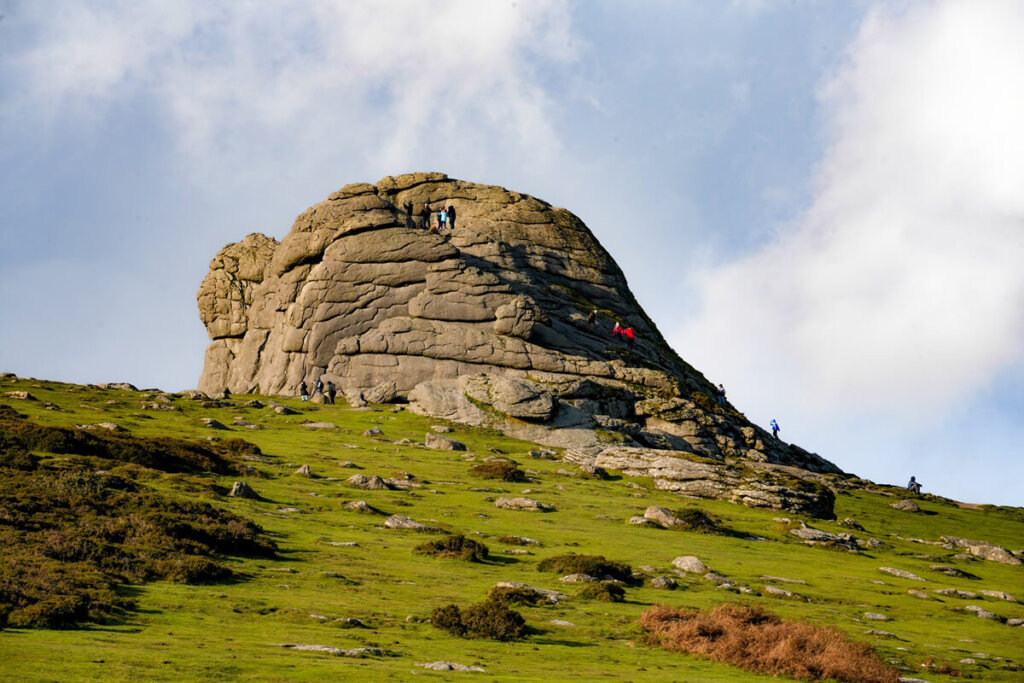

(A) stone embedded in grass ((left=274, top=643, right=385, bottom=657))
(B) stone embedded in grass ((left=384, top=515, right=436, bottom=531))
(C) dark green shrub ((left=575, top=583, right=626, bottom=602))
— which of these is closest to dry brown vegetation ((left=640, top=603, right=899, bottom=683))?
(C) dark green shrub ((left=575, top=583, right=626, bottom=602))

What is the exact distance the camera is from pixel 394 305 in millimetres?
91000

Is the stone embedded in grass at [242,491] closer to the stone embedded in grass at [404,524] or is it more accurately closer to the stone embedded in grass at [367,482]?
the stone embedded in grass at [404,524]

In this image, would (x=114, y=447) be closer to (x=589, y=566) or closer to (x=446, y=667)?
(x=589, y=566)

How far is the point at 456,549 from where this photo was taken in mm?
36562

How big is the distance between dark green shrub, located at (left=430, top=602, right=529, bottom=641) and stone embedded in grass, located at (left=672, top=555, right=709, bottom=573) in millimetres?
14554

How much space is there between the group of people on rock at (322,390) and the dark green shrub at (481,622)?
6179 cm

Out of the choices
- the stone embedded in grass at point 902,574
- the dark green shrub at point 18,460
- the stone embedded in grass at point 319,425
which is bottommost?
the stone embedded in grass at point 902,574

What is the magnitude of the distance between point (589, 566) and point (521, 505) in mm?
15438

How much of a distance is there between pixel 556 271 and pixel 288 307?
3890 centimetres

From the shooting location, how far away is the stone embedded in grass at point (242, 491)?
136 feet

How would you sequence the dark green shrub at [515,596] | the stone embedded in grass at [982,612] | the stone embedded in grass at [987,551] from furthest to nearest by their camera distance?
1. the stone embedded in grass at [987,551]
2. the stone embedded in grass at [982,612]
3. the dark green shrub at [515,596]

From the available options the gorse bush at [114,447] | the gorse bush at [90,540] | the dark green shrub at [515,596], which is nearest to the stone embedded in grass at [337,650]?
the gorse bush at [90,540]

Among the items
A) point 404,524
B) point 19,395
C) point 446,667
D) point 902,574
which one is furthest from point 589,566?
point 19,395

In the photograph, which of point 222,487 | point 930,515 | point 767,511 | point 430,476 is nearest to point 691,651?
point 222,487
